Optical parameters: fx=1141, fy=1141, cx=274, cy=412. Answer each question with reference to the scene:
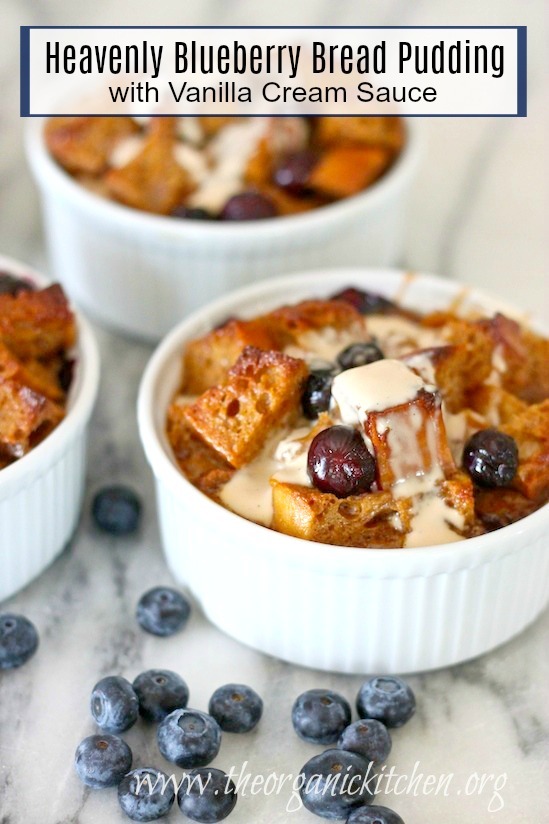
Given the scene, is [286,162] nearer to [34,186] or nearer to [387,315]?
[387,315]

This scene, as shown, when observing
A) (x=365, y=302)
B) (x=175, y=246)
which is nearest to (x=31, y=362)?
(x=175, y=246)

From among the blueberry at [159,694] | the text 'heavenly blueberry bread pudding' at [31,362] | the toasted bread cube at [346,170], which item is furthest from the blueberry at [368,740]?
the toasted bread cube at [346,170]

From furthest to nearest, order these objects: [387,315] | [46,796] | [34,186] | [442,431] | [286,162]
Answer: [34,186] < [286,162] < [387,315] < [442,431] < [46,796]

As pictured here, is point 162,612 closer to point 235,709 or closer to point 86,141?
point 235,709

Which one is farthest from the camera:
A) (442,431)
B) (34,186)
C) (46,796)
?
(34,186)

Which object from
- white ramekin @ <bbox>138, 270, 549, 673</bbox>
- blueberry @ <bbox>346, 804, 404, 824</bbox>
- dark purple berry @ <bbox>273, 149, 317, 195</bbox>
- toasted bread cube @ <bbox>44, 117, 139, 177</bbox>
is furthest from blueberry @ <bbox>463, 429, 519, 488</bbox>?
toasted bread cube @ <bbox>44, 117, 139, 177</bbox>

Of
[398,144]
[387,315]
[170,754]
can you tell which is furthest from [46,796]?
[398,144]

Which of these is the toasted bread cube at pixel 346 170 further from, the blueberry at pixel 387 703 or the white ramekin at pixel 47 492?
the blueberry at pixel 387 703
